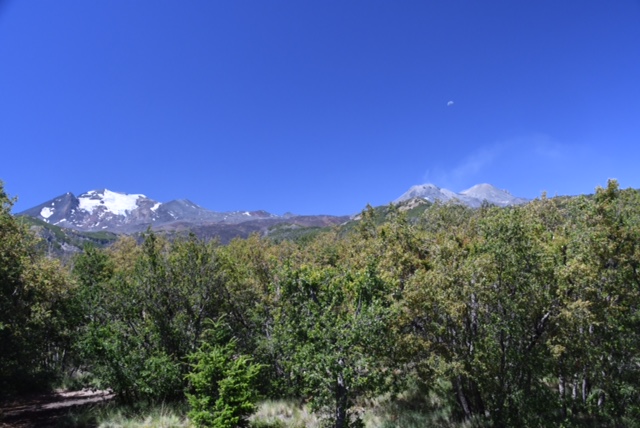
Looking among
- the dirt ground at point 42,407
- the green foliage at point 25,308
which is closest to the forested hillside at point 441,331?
the green foliage at point 25,308

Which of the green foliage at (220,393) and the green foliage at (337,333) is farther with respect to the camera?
the green foliage at (220,393)

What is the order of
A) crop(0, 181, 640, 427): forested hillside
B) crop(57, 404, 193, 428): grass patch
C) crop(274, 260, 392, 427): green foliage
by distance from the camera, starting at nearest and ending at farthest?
crop(274, 260, 392, 427): green foliage < crop(0, 181, 640, 427): forested hillside < crop(57, 404, 193, 428): grass patch

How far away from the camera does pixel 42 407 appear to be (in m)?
17.9

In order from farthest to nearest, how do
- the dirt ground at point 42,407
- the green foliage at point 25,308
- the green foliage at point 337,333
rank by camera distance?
the green foliage at point 25,308 → the dirt ground at point 42,407 → the green foliage at point 337,333

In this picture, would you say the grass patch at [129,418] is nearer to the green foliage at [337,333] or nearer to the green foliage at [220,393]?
the green foliage at [220,393]

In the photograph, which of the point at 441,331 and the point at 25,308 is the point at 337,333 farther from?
the point at 25,308

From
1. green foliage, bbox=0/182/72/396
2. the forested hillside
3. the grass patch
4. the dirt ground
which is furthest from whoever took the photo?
green foliage, bbox=0/182/72/396

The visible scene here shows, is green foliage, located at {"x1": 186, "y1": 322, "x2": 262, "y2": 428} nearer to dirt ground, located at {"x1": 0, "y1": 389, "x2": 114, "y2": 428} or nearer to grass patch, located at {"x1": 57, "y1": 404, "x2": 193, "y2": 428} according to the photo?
grass patch, located at {"x1": 57, "y1": 404, "x2": 193, "y2": 428}

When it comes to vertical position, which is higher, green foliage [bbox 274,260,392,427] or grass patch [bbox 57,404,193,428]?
green foliage [bbox 274,260,392,427]

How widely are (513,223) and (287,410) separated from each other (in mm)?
12200

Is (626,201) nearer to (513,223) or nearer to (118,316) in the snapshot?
(513,223)

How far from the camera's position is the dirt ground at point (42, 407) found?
1463cm

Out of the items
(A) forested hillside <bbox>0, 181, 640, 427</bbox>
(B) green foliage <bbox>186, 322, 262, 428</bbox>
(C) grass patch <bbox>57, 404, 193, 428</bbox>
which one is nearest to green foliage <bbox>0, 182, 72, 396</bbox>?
(A) forested hillside <bbox>0, 181, 640, 427</bbox>

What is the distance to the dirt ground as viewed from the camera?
48.0 ft
